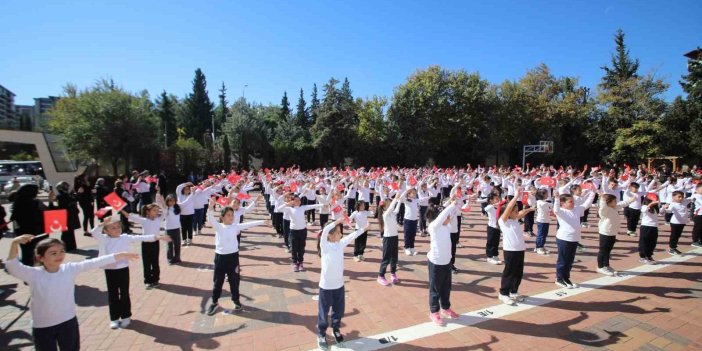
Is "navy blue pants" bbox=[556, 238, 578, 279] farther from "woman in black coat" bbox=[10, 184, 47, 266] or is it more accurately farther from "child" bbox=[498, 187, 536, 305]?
"woman in black coat" bbox=[10, 184, 47, 266]

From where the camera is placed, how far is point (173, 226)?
8.16 m

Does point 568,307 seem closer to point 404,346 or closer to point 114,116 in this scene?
point 404,346

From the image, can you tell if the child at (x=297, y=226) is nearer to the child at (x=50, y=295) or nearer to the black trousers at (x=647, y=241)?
the child at (x=50, y=295)

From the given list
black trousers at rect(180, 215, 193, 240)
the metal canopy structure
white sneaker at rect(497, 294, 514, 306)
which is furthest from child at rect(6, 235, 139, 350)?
the metal canopy structure

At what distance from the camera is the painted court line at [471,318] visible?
4.81 meters

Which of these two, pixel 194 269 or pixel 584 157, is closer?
pixel 194 269

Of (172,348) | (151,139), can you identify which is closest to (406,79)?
(151,139)

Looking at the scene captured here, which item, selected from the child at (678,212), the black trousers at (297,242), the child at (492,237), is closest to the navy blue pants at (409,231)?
the child at (492,237)

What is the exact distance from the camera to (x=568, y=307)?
5891 mm

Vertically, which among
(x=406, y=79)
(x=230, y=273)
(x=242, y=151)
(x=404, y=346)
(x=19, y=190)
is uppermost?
(x=406, y=79)

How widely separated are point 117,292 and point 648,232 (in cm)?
1152

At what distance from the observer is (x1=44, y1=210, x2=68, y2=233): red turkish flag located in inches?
195

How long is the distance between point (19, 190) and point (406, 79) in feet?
110

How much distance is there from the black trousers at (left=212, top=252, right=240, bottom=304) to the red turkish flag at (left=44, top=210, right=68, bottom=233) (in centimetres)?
226
